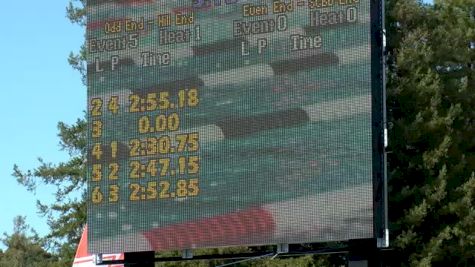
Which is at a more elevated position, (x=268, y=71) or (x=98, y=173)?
(x=268, y=71)

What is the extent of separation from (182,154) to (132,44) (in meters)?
1.66

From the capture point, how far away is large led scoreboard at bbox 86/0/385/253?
11039mm

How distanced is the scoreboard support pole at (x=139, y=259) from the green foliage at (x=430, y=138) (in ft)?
24.2

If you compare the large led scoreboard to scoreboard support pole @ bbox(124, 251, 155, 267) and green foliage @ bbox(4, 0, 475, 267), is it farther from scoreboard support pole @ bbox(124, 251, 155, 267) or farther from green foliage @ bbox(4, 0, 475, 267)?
green foliage @ bbox(4, 0, 475, 267)

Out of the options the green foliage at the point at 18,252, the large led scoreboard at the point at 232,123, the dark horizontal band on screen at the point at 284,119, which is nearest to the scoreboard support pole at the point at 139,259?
the large led scoreboard at the point at 232,123

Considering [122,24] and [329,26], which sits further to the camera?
[122,24]

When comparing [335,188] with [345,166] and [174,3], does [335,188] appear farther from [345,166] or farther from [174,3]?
[174,3]

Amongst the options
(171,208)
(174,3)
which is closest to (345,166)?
(171,208)

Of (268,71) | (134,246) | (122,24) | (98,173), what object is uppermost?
(122,24)

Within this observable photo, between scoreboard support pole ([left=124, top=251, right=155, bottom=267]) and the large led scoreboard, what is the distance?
1.43 feet

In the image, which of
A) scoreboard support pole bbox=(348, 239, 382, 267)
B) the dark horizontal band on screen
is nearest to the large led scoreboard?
the dark horizontal band on screen

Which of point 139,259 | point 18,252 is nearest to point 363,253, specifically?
point 139,259

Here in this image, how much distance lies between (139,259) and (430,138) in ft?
30.6

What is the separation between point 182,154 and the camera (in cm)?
1199
